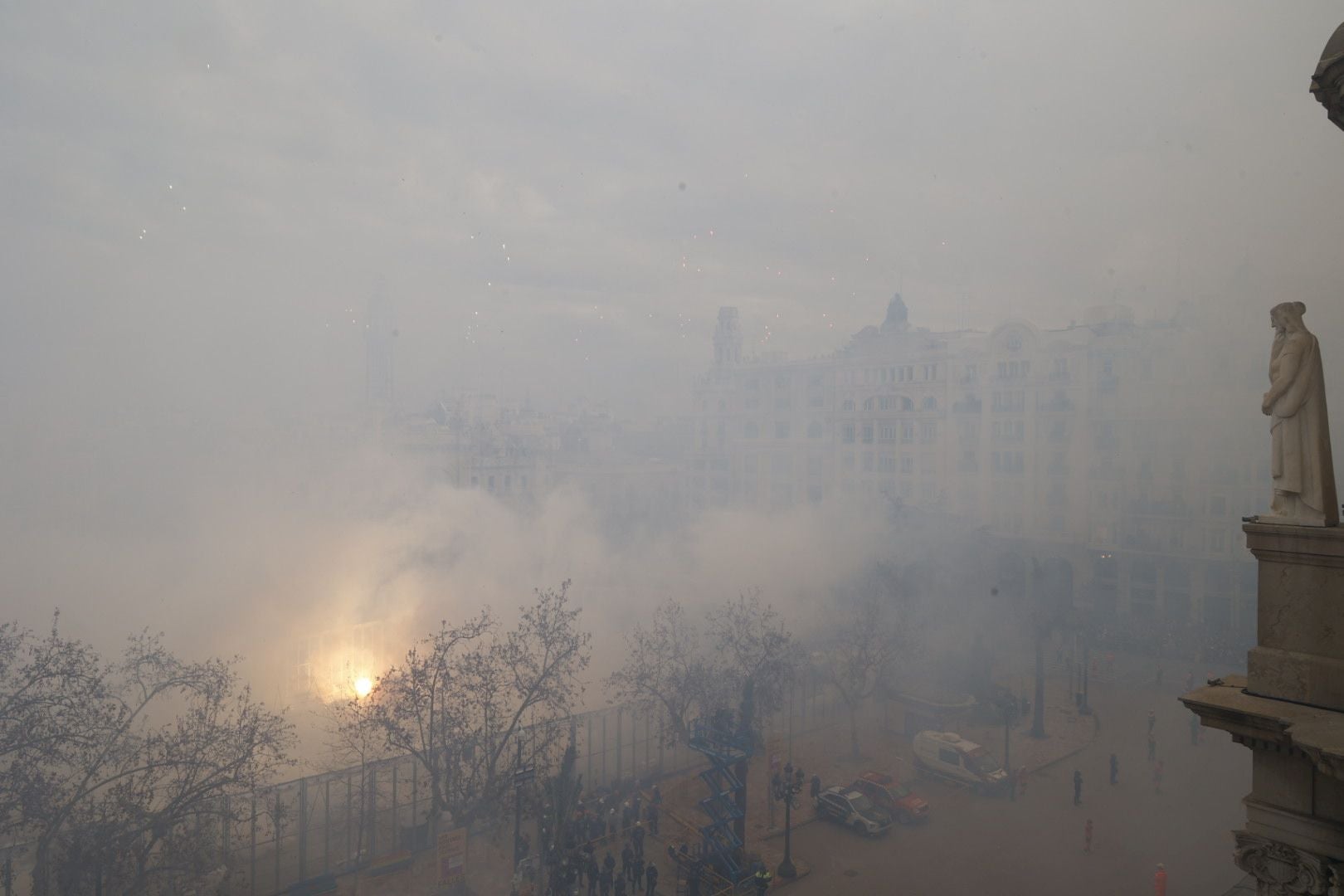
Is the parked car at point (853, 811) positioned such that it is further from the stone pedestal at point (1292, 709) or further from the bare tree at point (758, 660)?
the stone pedestal at point (1292, 709)

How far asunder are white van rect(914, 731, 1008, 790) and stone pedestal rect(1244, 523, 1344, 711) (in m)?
12.5

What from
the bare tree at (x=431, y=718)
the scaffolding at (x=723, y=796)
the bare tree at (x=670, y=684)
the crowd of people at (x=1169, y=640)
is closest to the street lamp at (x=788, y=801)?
the scaffolding at (x=723, y=796)

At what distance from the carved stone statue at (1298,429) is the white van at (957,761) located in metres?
12.9

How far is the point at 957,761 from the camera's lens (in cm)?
1592

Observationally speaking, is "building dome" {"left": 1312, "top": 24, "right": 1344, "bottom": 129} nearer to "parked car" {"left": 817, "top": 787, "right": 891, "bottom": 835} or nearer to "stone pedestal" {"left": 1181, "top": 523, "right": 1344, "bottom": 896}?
"stone pedestal" {"left": 1181, "top": 523, "right": 1344, "bottom": 896}

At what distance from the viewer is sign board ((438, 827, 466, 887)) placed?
1114 cm

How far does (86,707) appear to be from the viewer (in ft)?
38.1

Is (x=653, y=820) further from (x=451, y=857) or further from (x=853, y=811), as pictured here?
(x=451, y=857)

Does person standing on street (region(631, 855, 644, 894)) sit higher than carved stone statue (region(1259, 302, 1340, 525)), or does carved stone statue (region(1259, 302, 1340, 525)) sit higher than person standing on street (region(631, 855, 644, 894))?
carved stone statue (region(1259, 302, 1340, 525))

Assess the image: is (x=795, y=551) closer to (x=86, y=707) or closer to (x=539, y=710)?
(x=539, y=710)

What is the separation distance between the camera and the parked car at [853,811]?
1380cm

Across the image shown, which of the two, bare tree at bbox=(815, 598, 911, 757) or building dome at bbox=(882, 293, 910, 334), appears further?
building dome at bbox=(882, 293, 910, 334)

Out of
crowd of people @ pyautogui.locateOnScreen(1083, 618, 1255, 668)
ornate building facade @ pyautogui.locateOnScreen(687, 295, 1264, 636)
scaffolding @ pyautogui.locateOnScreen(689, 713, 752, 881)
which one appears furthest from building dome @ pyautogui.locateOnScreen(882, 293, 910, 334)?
scaffolding @ pyautogui.locateOnScreen(689, 713, 752, 881)

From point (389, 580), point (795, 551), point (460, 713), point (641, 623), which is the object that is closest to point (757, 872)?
point (460, 713)
